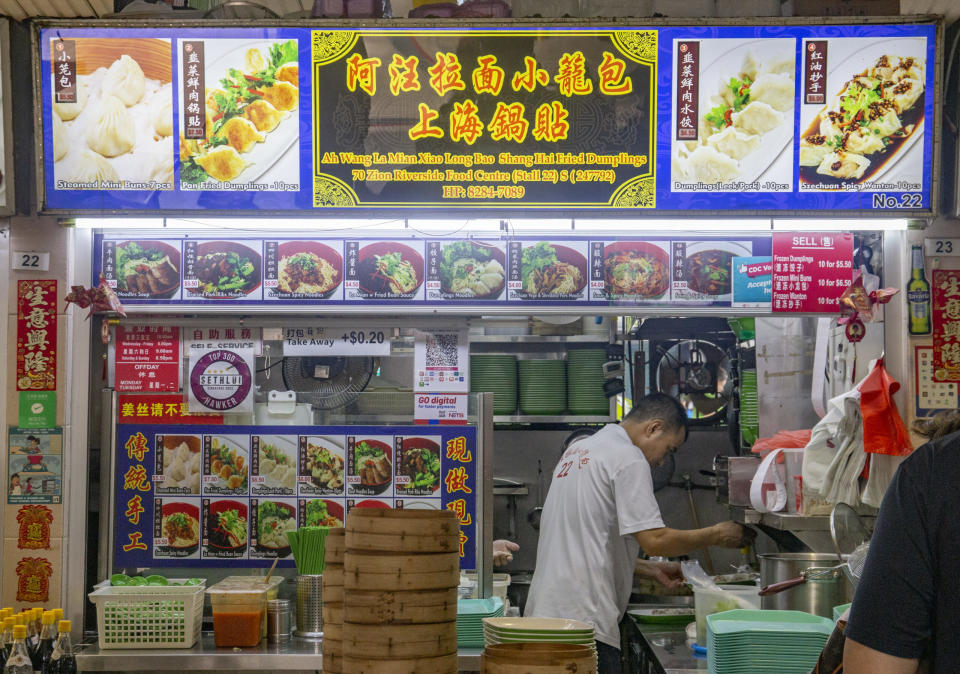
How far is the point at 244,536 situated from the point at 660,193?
7.75 feet

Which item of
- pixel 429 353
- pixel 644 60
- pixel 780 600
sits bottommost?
pixel 780 600

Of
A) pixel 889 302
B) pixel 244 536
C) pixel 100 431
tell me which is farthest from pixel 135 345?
pixel 889 302

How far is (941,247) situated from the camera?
4.07m

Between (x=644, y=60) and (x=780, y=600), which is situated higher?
(x=644, y=60)

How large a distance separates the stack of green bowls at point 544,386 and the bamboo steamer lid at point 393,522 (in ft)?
12.6

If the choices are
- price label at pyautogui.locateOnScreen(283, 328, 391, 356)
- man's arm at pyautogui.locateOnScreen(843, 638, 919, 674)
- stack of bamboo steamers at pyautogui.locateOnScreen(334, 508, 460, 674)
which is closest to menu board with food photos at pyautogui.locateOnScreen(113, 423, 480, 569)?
price label at pyautogui.locateOnScreen(283, 328, 391, 356)

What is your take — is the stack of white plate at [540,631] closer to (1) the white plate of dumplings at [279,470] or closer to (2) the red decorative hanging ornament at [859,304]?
(1) the white plate of dumplings at [279,470]

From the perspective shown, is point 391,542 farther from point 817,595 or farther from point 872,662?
point 817,595

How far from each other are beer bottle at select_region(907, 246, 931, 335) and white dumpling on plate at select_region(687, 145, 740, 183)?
921mm

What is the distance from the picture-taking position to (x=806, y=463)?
171 inches

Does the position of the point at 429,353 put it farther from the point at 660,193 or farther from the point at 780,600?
the point at 780,600

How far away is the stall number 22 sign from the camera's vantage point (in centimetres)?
416

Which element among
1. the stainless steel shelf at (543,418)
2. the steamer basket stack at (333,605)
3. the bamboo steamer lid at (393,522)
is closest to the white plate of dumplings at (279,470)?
the steamer basket stack at (333,605)

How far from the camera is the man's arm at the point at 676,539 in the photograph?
414cm
